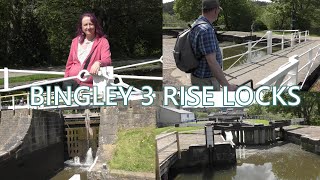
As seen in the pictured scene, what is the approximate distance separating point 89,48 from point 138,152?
52 cm

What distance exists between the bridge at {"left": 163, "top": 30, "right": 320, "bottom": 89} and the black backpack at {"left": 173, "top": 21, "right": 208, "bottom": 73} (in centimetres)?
8

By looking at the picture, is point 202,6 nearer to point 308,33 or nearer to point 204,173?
point 308,33

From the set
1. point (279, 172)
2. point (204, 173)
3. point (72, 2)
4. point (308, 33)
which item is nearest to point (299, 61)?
point (308, 33)

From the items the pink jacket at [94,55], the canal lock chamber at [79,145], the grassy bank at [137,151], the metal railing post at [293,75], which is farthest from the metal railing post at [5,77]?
the canal lock chamber at [79,145]

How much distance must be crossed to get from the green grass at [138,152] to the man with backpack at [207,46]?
1.41 feet

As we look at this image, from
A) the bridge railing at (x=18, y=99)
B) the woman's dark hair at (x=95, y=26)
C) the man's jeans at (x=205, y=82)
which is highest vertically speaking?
the woman's dark hair at (x=95, y=26)

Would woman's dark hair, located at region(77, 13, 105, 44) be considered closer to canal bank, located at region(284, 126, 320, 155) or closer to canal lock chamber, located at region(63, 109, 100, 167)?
canal bank, located at region(284, 126, 320, 155)

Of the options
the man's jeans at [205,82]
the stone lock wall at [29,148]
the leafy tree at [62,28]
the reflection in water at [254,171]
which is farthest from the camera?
the stone lock wall at [29,148]

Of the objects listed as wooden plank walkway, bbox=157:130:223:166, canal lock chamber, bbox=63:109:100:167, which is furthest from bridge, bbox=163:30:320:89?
canal lock chamber, bbox=63:109:100:167

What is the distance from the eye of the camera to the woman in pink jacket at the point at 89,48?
1.67 metres

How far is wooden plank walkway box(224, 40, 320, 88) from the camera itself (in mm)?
1419

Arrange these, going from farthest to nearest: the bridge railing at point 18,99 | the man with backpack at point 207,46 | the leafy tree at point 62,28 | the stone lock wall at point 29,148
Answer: the stone lock wall at point 29,148, the bridge railing at point 18,99, the leafy tree at point 62,28, the man with backpack at point 207,46

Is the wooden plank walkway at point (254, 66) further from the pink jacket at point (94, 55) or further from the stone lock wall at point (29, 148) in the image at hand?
the stone lock wall at point (29, 148)

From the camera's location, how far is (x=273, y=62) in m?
1.46
